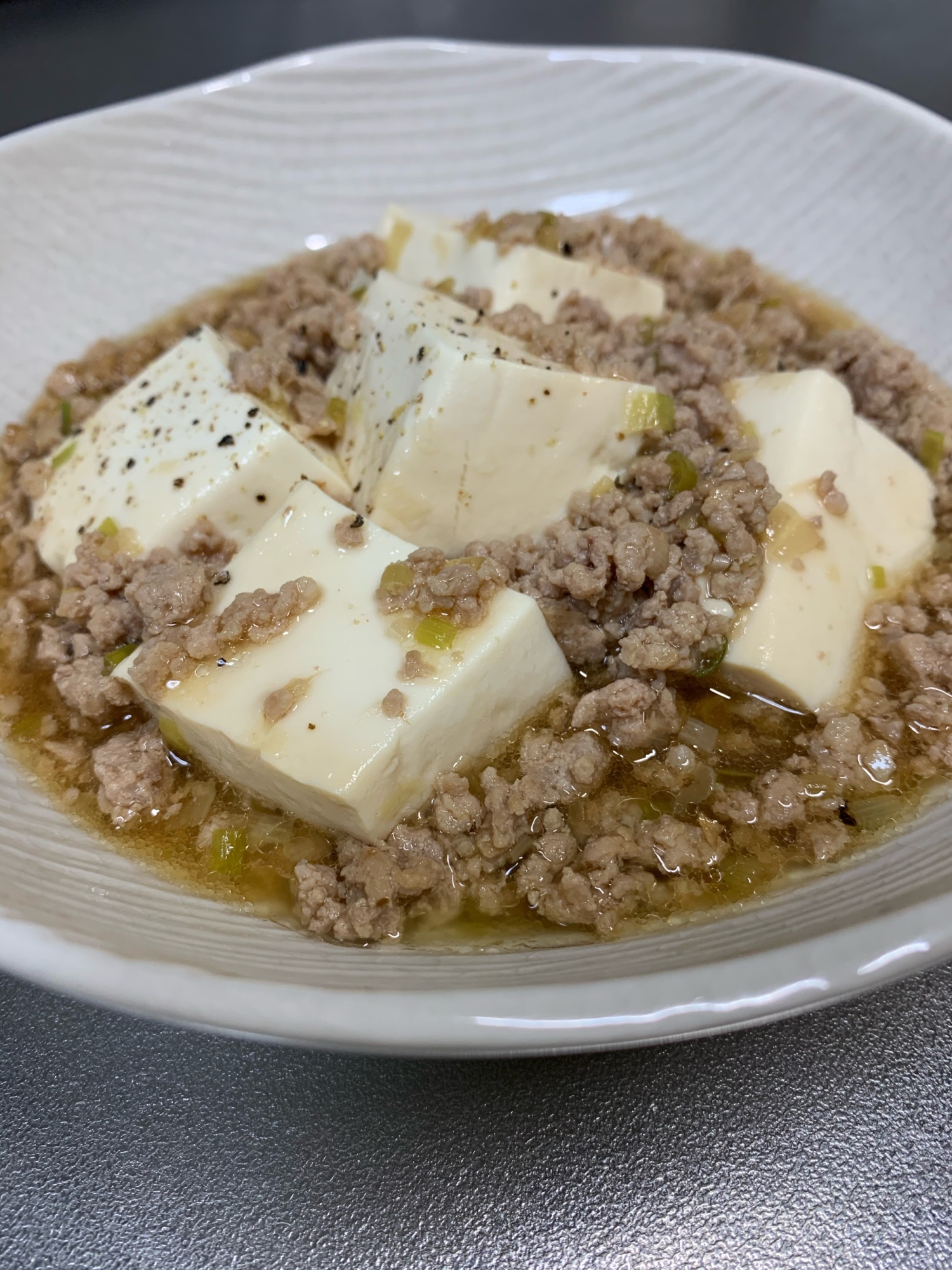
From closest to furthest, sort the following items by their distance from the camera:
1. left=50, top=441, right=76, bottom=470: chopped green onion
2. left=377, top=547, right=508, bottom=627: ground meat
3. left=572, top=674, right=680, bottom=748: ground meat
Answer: left=377, top=547, right=508, bottom=627: ground meat, left=572, top=674, right=680, bottom=748: ground meat, left=50, top=441, right=76, bottom=470: chopped green onion

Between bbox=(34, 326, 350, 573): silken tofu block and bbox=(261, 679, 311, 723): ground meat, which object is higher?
bbox=(34, 326, 350, 573): silken tofu block

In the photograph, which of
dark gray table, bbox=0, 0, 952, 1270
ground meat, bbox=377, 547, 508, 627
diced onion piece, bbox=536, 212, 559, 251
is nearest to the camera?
dark gray table, bbox=0, 0, 952, 1270

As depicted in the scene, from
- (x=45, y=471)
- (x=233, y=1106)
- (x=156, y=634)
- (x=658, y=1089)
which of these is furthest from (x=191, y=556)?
(x=658, y=1089)

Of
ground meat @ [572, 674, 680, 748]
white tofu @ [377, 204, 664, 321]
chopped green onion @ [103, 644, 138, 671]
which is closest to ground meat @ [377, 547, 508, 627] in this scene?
ground meat @ [572, 674, 680, 748]

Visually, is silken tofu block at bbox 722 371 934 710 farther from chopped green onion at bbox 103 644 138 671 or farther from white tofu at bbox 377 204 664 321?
chopped green onion at bbox 103 644 138 671

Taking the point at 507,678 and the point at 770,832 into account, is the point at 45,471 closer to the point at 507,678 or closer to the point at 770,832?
the point at 507,678

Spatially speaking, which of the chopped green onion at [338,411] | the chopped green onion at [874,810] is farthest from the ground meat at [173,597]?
the chopped green onion at [874,810]

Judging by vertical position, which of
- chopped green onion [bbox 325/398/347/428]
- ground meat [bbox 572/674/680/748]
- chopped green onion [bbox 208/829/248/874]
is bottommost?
chopped green onion [bbox 208/829/248/874]

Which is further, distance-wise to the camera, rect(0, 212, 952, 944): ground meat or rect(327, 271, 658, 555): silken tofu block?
rect(327, 271, 658, 555): silken tofu block
